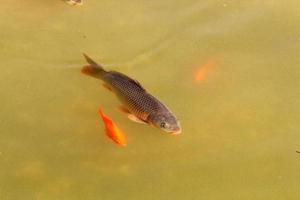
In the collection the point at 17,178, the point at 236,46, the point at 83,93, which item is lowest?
the point at 17,178

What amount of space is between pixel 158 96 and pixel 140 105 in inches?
13.6

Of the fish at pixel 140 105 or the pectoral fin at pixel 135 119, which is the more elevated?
the fish at pixel 140 105

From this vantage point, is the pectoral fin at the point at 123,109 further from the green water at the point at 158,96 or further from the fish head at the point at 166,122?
the fish head at the point at 166,122

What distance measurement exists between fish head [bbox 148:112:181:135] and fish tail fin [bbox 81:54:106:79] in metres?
0.49

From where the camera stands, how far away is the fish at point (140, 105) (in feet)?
10.1

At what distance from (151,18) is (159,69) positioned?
0.56m

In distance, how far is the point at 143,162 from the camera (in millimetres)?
3088

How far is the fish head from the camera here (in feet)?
10.0

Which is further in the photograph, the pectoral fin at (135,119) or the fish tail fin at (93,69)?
the fish tail fin at (93,69)

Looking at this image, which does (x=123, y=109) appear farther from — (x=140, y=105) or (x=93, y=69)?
(x=93, y=69)

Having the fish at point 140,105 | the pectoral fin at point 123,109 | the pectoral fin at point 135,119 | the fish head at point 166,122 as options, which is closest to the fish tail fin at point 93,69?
the fish at point 140,105

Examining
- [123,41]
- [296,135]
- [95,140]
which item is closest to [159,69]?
[123,41]

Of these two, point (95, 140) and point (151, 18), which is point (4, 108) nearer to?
point (95, 140)

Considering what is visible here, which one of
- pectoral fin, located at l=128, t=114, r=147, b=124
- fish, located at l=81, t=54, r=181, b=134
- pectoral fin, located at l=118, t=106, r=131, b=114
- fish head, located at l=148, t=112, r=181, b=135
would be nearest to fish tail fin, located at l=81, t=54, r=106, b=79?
fish, located at l=81, t=54, r=181, b=134
